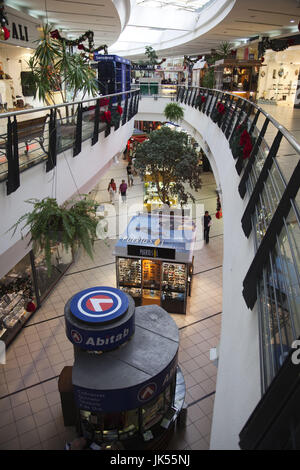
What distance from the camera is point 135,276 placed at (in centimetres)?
902

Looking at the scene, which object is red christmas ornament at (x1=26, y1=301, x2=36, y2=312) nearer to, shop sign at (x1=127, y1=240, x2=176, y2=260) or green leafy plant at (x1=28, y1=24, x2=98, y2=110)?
shop sign at (x1=127, y1=240, x2=176, y2=260)

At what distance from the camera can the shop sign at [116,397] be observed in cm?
443

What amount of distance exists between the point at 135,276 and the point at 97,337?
440 cm

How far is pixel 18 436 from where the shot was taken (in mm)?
5547

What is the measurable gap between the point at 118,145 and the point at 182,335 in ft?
19.1

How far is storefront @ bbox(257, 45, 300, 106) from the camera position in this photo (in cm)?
2014

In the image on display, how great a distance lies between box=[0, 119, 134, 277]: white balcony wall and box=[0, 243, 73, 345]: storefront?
185 cm

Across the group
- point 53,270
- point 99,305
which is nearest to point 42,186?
point 99,305

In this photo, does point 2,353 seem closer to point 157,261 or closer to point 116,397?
point 116,397

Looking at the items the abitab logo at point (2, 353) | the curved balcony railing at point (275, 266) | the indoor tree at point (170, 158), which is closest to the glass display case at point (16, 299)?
the abitab logo at point (2, 353)

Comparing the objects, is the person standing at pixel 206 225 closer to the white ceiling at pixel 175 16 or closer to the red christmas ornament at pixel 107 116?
the red christmas ornament at pixel 107 116

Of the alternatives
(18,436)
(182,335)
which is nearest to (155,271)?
(182,335)

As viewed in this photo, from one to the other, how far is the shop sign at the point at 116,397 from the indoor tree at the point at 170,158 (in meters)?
Result: 8.51

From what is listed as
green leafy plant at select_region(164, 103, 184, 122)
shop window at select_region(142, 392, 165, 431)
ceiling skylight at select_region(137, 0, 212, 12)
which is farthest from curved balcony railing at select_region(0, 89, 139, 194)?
ceiling skylight at select_region(137, 0, 212, 12)
